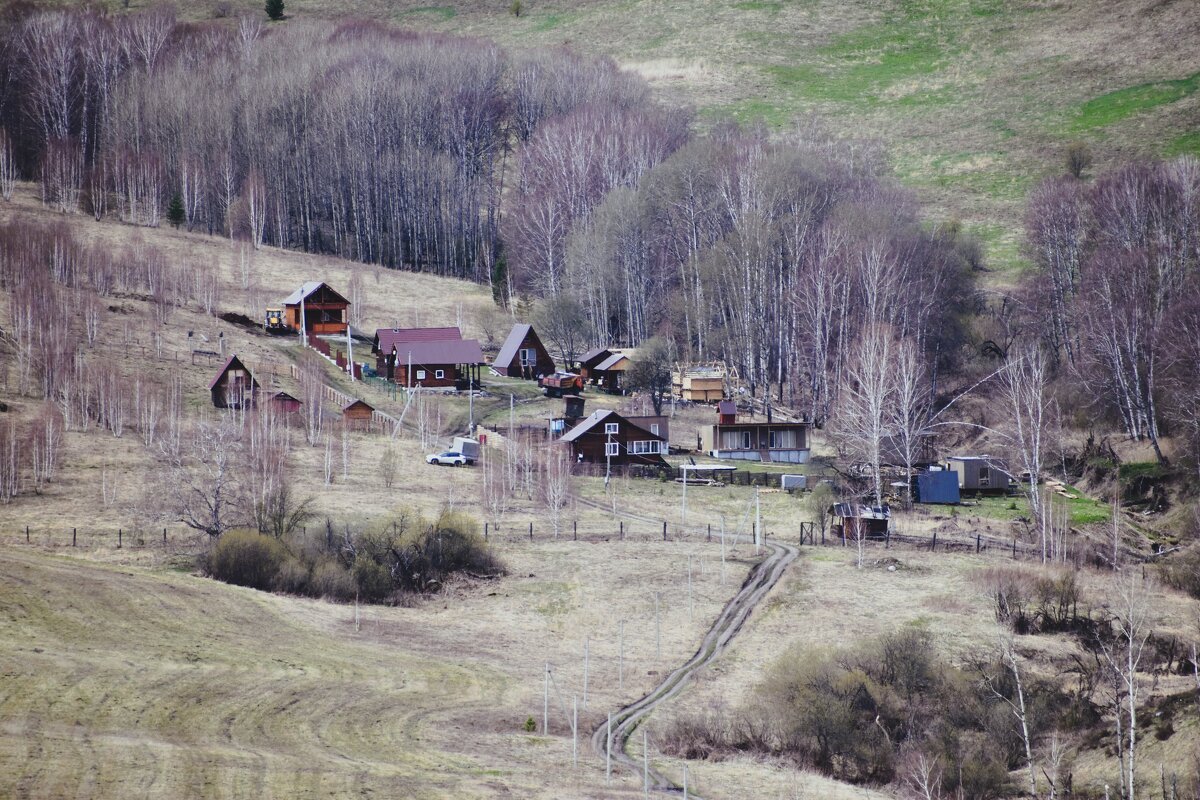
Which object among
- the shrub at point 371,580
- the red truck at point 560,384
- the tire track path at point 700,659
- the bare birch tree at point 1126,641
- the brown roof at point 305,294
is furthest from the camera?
the brown roof at point 305,294

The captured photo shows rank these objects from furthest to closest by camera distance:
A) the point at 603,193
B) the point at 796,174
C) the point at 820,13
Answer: the point at 820,13 → the point at 603,193 → the point at 796,174

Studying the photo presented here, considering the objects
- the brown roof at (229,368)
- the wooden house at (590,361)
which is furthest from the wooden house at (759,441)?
the brown roof at (229,368)

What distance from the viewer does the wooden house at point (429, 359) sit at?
93.1 meters

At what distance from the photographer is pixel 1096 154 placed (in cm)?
12731

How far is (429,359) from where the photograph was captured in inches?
3679

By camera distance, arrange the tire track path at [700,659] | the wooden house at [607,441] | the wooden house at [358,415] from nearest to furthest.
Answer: the tire track path at [700,659]
the wooden house at [607,441]
the wooden house at [358,415]

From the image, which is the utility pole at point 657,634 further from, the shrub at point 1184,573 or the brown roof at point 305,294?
the brown roof at point 305,294

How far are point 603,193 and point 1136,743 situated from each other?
86.0 m

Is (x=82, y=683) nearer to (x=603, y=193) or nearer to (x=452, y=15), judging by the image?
(x=603, y=193)

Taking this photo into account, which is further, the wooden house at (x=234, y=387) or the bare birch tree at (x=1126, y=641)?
the wooden house at (x=234, y=387)

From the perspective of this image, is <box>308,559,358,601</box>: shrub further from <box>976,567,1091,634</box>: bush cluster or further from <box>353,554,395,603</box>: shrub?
<box>976,567,1091,634</box>: bush cluster

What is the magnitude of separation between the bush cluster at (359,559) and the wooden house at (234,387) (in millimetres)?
23382

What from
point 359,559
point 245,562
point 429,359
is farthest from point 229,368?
point 359,559

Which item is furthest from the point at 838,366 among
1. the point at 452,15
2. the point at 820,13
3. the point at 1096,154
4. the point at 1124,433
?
the point at 452,15
